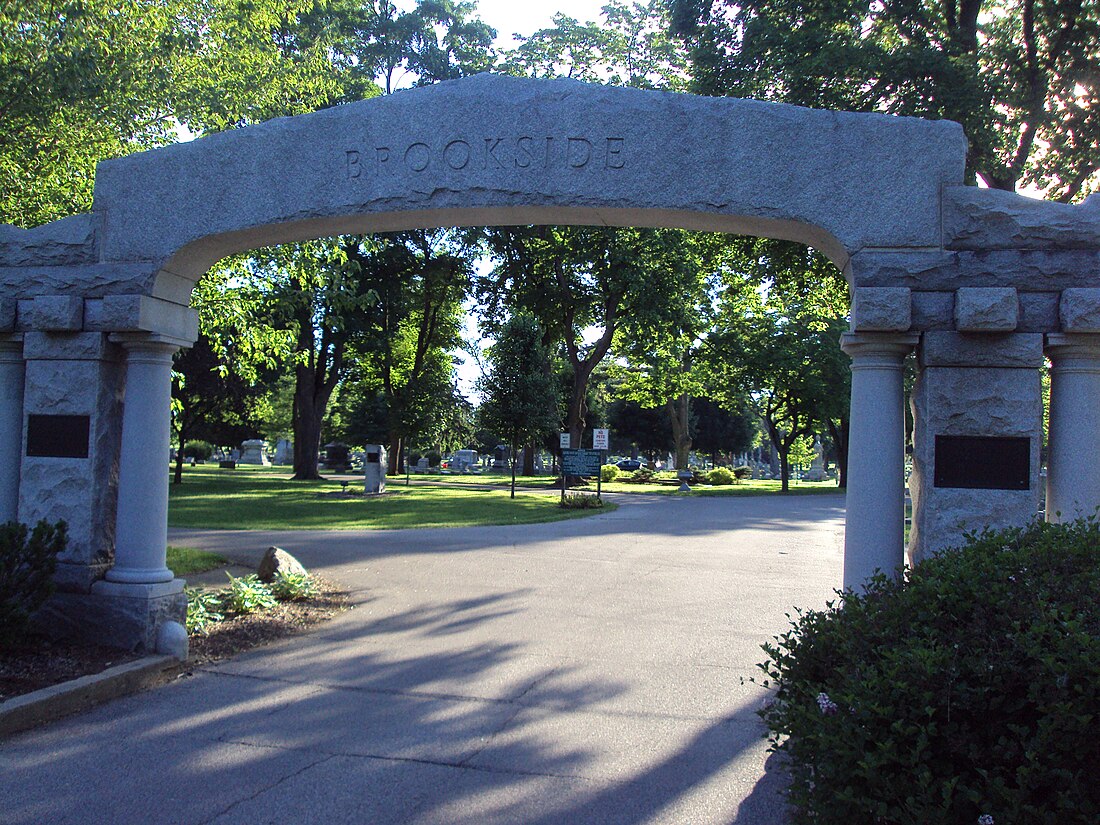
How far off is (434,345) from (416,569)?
34281 mm

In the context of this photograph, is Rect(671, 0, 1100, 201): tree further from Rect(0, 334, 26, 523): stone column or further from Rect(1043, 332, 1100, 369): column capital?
Rect(0, 334, 26, 523): stone column

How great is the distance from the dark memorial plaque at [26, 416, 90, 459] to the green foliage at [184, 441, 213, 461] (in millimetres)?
63998

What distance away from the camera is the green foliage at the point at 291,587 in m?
9.13

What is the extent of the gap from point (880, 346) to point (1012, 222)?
1071mm

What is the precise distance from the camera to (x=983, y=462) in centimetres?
537

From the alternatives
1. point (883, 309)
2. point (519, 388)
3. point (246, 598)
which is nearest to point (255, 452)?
point (519, 388)

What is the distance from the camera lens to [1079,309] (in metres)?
5.19

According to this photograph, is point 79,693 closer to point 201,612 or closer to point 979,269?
point 201,612

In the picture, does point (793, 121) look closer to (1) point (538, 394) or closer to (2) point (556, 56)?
(1) point (538, 394)

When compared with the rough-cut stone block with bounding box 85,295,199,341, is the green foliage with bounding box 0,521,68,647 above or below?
below

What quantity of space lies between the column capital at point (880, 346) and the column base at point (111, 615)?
210 inches

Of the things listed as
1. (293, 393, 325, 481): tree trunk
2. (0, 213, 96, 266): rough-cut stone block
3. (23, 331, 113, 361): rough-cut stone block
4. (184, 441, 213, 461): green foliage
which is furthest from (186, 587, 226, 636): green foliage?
(184, 441, 213, 461): green foliage

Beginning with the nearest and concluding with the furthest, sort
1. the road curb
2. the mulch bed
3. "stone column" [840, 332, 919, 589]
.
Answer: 1. the road curb
2. "stone column" [840, 332, 919, 589]
3. the mulch bed

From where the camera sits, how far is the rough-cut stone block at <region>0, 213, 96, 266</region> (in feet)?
22.7
